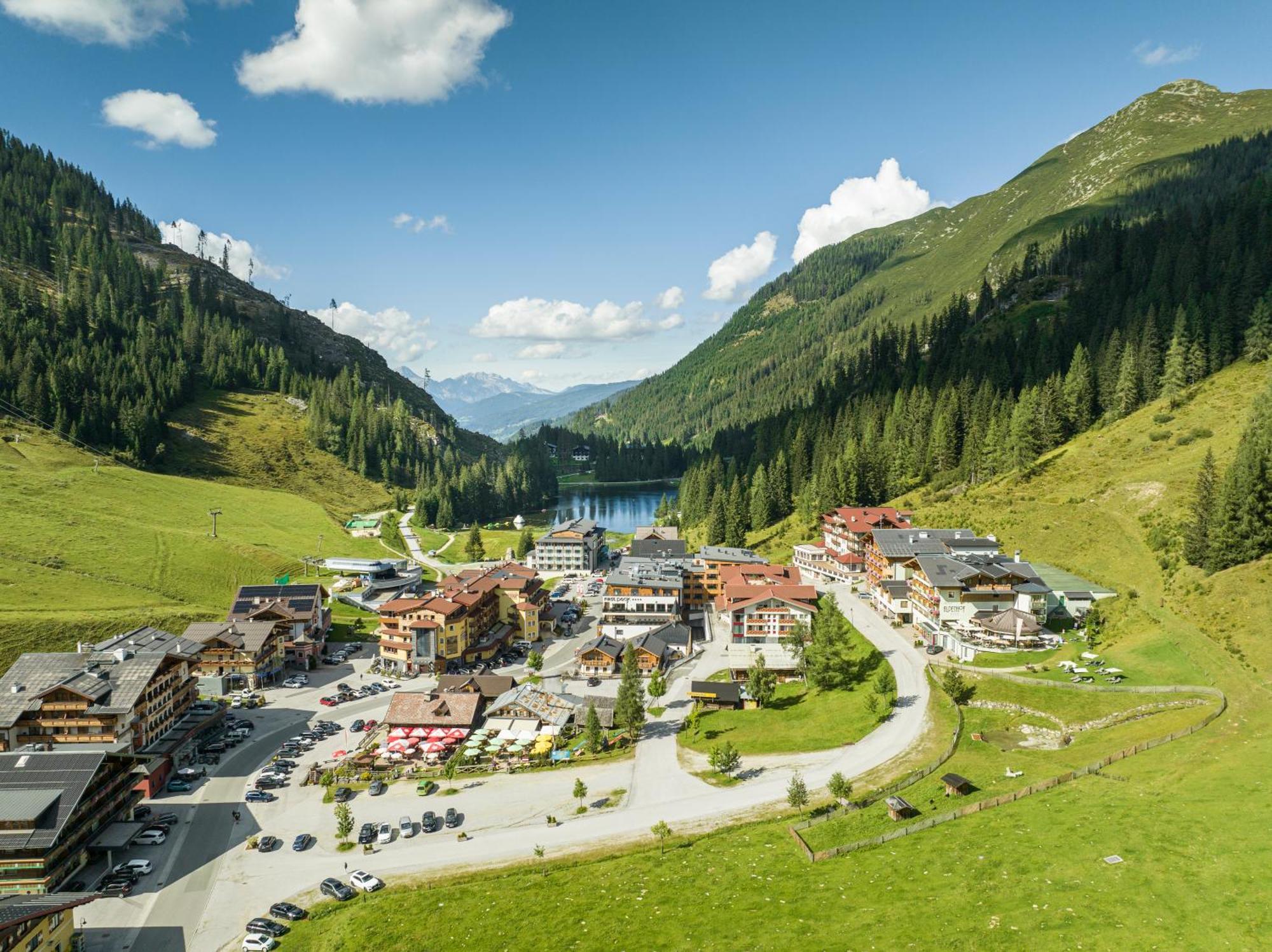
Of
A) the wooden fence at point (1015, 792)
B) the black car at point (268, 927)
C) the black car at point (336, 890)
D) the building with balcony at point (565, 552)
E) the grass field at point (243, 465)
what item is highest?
the grass field at point (243, 465)

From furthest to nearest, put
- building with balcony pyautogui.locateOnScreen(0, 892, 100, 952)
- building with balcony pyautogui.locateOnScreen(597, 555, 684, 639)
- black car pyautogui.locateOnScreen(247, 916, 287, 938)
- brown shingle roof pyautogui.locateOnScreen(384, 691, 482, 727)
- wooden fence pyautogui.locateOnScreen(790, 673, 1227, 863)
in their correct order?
building with balcony pyautogui.locateOnScreen(597, 555, 684, 639)
brown shingle roof pyautogui.locateOnScreen(384, 691, 482, 727)
wooden fence pyautogui.locateOnScreen(790, 673, 1227, 863)
black car pyautogui.locateOnScreen(247, 916, 287, 938)
building with balcony pyautogui.locateOnScreen(0, 892, 100, 952)

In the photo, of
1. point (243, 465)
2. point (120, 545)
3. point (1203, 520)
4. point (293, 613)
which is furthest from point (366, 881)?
point (243, 465)

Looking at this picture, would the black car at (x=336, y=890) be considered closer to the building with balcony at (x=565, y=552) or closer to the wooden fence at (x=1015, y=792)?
the wooden fence at (x=1015, y=792)

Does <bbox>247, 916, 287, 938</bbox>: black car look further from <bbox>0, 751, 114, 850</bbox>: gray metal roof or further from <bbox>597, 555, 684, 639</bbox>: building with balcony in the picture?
<bbox>597, 555, 684, 639</bbox>: building with balcony

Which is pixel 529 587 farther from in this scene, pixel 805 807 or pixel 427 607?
pixel 805 807

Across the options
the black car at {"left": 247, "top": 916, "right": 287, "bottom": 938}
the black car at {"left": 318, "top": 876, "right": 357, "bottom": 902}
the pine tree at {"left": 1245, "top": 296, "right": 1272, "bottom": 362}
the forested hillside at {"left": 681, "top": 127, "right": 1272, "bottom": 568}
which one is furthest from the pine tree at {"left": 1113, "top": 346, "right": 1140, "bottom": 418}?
the black car at {"left": 247, "top": 916, "right": 287, "bottom": 938}

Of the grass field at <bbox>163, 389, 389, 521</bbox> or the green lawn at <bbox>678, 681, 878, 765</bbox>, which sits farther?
the grass field at <bbox>163, 389, 389, 521</bbox>

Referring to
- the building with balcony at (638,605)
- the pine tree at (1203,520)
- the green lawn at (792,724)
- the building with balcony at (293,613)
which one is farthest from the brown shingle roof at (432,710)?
the pine tree at (1203,520)
